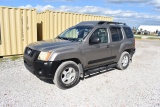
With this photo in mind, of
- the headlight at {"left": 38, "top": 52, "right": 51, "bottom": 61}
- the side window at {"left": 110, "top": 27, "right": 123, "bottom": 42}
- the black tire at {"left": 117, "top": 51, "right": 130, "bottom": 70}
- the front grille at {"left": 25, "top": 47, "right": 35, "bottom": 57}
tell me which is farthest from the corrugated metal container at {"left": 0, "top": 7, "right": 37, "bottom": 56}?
A: the black tire at {"left": 117, "top": 51, "right": 130, "bottom": 70}

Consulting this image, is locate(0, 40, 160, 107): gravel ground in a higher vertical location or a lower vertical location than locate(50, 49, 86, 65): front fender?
lower

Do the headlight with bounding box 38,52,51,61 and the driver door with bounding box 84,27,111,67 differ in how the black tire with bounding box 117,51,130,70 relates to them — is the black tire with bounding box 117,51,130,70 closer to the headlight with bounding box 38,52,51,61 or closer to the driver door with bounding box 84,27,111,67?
the driver door with bounding box 84,27,111,67

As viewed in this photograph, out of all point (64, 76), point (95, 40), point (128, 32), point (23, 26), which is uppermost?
point (23, 26)

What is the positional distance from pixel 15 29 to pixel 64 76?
529cm

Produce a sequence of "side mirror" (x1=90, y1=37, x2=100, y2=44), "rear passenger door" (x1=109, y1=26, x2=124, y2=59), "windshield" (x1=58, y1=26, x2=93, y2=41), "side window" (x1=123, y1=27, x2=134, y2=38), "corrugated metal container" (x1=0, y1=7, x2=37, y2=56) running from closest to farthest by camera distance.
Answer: "side mirror" (x1=90, y1=37, x2=100, y2=44), "windshield" (x1=58, y1=26, x2=93, y2=41), "rear passenger door" (x1=109, y1=26, x2=124, y2=59), "side window" (x1=123, y1=27, x2=134, y2=38), "corrugated metal container" (x1=0, y1=7, x2=37, y2=56)

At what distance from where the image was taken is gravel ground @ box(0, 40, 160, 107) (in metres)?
3.67

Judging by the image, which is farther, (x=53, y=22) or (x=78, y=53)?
(x=53, y=22)

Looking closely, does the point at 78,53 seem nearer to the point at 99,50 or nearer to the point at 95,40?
the point at 95,40

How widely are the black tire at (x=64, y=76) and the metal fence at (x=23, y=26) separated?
5161mm

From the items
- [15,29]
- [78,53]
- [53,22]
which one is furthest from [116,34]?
[15,29]

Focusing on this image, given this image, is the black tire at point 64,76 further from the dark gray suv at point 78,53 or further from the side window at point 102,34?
the side window at point 102,34

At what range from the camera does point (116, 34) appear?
6105 millimetres

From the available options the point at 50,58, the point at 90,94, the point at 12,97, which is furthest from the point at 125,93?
the point at 12,97

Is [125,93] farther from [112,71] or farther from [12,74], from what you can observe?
[12,74]
